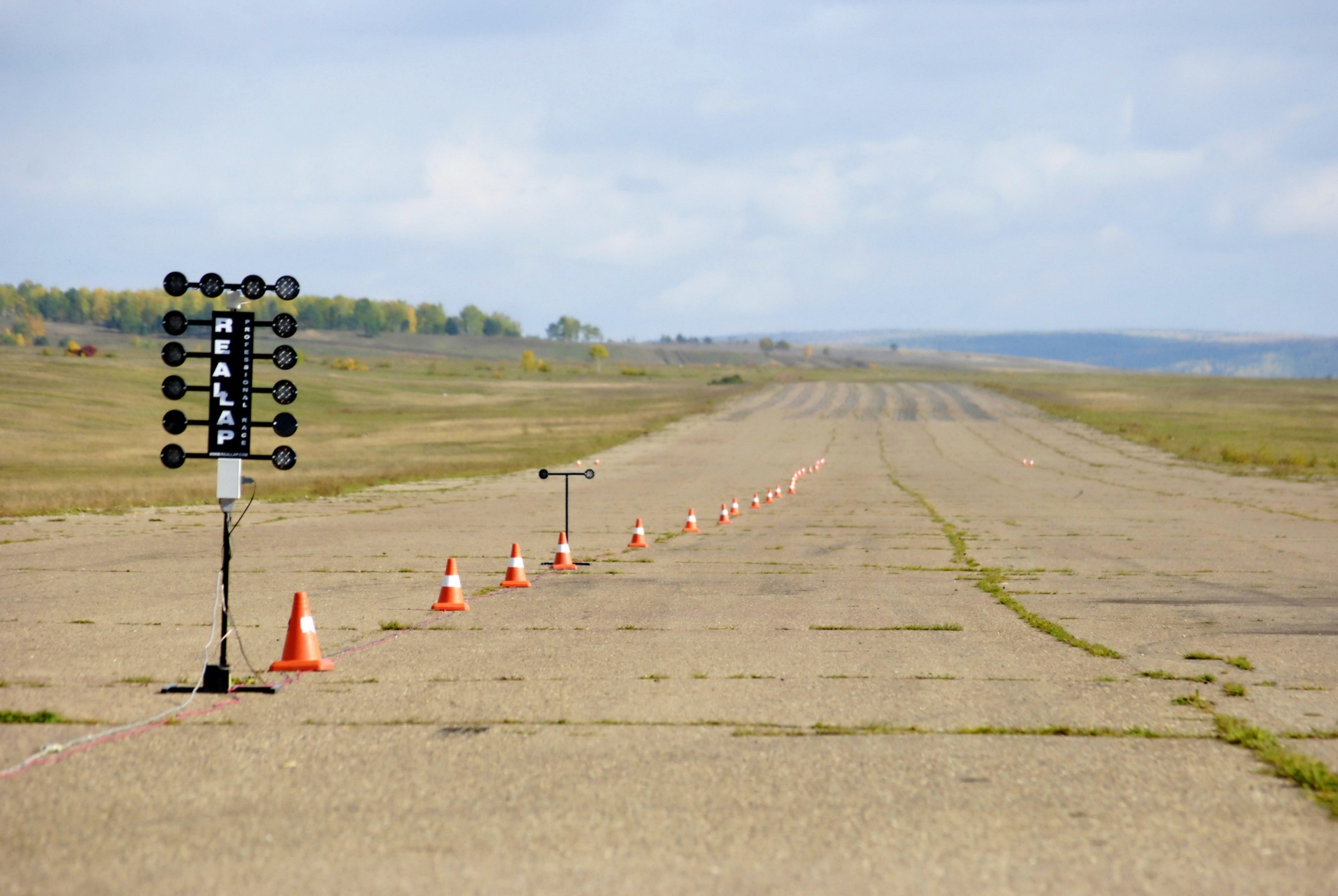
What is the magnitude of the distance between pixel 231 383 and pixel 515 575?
734cm

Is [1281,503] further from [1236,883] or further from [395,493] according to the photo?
[1236,883]

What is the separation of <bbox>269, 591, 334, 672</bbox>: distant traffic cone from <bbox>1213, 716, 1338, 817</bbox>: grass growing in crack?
275 inches

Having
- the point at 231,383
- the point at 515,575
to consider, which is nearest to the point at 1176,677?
the point at 231,383

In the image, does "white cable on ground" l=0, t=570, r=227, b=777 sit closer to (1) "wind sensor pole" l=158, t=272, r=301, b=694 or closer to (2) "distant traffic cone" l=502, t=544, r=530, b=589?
(1) "wind sensor pole" l=158, t=272, r=301, b=694

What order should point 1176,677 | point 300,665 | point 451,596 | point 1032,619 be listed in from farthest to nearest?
1. point 451,596
2. point 1032,619
3. point 1176,677
4. point 300,665

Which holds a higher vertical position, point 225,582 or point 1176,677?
point 225,582

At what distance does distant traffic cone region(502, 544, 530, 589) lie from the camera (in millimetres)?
16422

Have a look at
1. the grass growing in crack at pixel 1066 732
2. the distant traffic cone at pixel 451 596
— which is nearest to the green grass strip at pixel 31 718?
the distant traffic cone at pixel 451 596

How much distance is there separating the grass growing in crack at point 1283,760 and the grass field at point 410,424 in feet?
86.8

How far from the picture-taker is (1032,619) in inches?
554

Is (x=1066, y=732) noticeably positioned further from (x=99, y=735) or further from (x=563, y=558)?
(x=563, y=558)

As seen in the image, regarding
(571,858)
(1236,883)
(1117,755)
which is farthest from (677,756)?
(1236,883)

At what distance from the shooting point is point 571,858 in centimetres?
595

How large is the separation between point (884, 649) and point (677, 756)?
4582 mm
